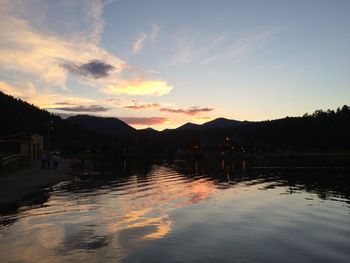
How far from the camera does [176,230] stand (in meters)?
Answer: 19.4

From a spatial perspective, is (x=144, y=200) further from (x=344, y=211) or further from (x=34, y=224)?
(x=344, y=211)

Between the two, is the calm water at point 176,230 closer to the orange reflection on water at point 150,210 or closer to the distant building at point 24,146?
the orange reflection on water at point 150,210

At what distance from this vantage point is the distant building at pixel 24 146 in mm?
76294

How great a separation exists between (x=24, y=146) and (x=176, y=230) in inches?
2722

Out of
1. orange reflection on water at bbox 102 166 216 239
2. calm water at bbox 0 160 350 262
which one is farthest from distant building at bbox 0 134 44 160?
calm water at bbox 0 160 350 262

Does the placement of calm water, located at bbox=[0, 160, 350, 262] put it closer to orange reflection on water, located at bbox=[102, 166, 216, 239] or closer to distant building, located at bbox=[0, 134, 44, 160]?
orange reflection on water, located at bbox=[102, 166, 216, 239]

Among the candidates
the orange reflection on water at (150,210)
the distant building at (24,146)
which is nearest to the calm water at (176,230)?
the orange reflection on water at (150,210)

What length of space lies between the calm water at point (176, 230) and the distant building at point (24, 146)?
49.7 m

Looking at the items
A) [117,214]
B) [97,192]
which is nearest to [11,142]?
[97,192]

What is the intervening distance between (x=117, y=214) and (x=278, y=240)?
10183 mm

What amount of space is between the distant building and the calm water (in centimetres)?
4968

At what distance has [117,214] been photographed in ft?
76.9

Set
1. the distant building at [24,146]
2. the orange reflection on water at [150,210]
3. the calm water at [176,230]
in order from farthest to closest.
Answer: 1. the distant building at [24,146]
2. the orange reflection on water at [150,210]
3. the calm water at [176,230]

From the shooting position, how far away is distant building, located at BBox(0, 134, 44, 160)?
76.3 m
